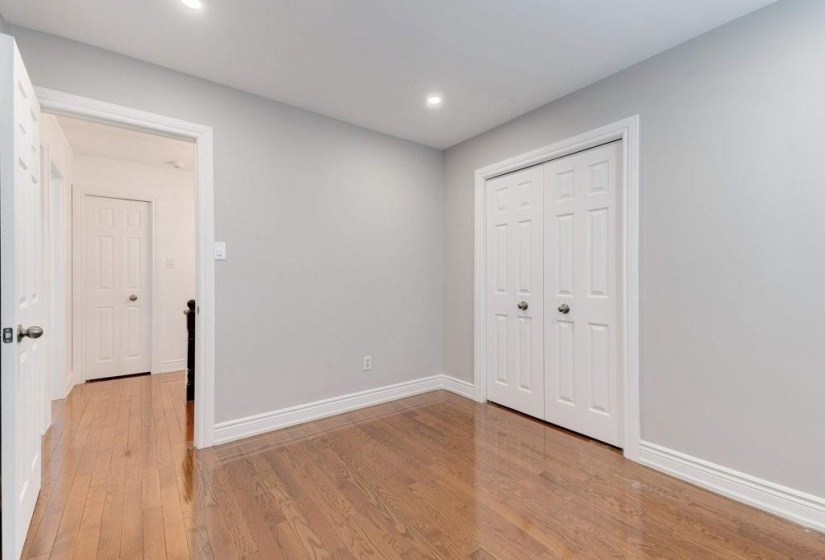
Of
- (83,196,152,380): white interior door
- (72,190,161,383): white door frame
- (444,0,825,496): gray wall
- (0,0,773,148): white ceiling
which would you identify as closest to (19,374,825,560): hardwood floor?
(444,0,825,496): gray wall

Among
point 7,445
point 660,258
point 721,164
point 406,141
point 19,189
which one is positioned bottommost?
point 7,445

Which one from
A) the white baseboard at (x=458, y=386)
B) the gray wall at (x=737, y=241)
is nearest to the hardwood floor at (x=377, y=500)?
the gray wall at (x=737, y=241)

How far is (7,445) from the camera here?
1379 mm

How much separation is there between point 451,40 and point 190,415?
3.40m

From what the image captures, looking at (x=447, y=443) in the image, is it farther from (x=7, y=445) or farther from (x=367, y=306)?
(x=7, y=445)

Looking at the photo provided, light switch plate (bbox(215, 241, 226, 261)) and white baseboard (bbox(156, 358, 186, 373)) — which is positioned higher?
light switch plate (bbox(215, 241, 226, 261))

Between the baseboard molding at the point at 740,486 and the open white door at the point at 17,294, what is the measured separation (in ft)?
10.1

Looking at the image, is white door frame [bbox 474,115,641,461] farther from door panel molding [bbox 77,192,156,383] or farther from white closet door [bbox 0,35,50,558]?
door panel molding [bbox 77,192,156,383]

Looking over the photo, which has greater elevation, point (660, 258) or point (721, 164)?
point (721, 164)

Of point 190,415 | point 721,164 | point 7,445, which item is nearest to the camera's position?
point 7,445

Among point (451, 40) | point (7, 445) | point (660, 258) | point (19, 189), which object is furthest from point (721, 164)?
point (7, 445)

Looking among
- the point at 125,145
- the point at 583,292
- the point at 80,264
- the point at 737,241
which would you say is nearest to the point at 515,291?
the point at 583,292

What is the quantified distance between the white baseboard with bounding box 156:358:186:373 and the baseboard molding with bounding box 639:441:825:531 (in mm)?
4947

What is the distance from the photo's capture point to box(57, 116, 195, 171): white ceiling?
11.2 feet
